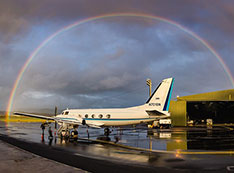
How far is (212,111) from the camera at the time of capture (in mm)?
82938


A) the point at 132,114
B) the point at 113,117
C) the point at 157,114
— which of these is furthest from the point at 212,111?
the point at 113,117

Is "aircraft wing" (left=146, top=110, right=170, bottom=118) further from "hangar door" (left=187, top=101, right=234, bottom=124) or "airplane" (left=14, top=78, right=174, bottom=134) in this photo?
"hangar door" (left=187, top=101, right=234, bottom=124)

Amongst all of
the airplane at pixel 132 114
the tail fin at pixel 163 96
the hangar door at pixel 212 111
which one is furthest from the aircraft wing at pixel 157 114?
the hangar door at pixel 212 111

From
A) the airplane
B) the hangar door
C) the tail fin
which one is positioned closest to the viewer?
the airplane

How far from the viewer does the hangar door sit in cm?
7834

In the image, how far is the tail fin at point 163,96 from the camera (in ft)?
98.9

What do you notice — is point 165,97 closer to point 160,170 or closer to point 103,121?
point 103,121

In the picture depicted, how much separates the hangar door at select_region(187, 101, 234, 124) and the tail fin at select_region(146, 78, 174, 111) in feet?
168

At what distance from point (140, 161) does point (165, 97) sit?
59.5ft

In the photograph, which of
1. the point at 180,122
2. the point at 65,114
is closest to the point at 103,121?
the point at 65,114

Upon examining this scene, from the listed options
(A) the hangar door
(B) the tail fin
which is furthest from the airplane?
(A) the hangar door

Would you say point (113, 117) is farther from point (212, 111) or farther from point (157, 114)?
point (212, 111)

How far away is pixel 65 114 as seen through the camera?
113 feet

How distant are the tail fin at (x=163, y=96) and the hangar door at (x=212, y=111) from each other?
5130 centimetres
